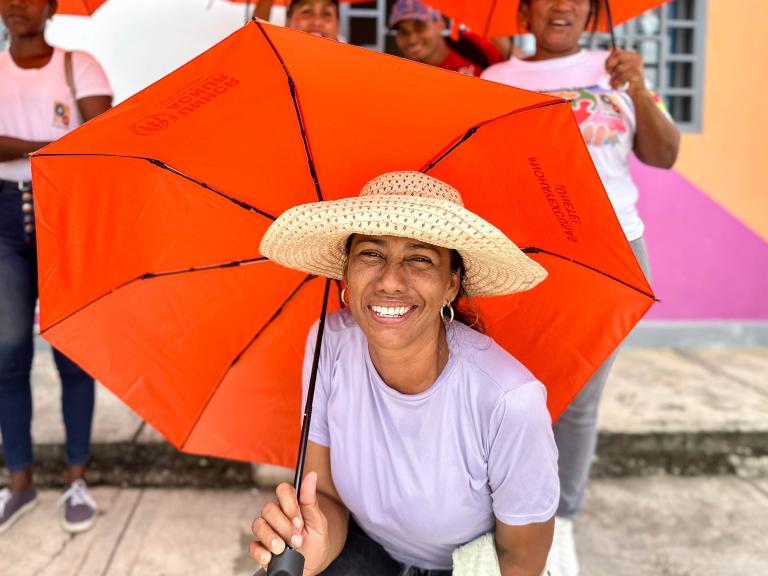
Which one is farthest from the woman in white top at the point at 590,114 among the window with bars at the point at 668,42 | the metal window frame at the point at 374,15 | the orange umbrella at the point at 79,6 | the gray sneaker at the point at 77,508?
the window with bars at the point at 668,42

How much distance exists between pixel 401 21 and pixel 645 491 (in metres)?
2.38

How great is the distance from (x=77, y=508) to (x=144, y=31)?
9.09ft

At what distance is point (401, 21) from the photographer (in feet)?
11.0

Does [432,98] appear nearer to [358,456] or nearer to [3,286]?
[358,456]

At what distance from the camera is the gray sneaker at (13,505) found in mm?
2986

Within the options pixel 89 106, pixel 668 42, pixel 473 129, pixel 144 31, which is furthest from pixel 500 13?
pixel 668 42

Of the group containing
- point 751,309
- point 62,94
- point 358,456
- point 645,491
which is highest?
point 62,94

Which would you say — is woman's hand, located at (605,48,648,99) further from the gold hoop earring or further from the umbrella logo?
the umbrella logo

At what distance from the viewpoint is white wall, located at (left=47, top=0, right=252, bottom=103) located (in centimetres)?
447

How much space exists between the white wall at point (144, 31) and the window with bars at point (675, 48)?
7.81 feet

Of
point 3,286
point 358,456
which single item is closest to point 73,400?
point 3,286

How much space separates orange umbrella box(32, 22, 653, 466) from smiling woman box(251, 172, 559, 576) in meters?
0.15

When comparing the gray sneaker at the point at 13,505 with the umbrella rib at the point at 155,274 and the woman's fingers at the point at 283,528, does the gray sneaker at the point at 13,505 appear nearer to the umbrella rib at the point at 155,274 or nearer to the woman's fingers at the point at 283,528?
the umbrella rib at the point at 155,274

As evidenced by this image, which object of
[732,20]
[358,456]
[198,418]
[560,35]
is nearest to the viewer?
[358,456]
